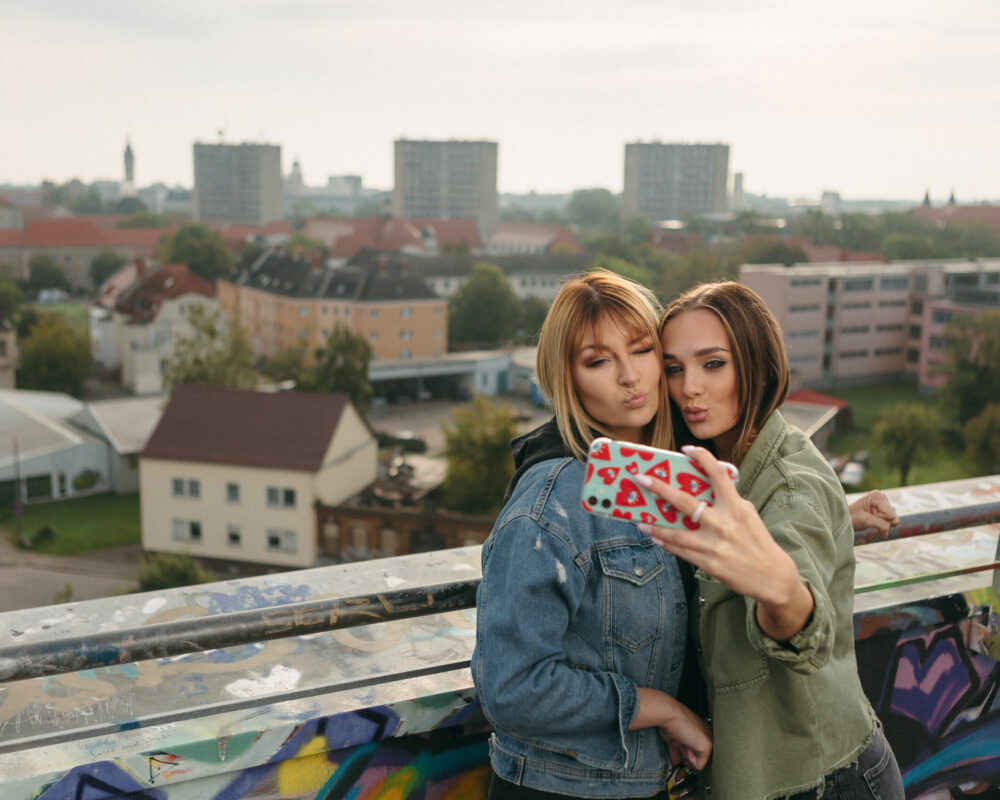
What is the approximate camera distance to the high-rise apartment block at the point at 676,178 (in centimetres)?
11938

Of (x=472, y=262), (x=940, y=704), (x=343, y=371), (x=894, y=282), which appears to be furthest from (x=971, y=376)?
A: (x=940, y=704)

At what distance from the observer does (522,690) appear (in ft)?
4.74

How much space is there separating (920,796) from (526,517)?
1787 mm

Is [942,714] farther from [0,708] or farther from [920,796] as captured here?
[0,708]

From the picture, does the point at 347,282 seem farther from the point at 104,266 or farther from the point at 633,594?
the point at 633,594

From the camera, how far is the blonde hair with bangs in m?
1.56

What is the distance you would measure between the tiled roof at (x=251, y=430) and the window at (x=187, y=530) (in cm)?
145

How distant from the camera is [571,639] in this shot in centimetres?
155

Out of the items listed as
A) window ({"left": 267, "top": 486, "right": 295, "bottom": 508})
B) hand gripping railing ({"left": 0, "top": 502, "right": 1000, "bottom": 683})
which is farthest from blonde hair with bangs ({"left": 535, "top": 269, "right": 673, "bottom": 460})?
window ({"left": 267, "top": 486, "right": 295, "bottom": 508})

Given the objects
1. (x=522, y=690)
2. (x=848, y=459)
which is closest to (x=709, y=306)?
(x=522, y=690)

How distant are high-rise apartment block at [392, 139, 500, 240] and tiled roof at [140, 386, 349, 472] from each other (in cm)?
8782

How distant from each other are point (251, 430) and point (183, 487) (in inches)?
75.8

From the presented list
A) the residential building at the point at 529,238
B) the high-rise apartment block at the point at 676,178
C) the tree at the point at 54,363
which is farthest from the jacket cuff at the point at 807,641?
the high-rise apartment block at the point at 676,178

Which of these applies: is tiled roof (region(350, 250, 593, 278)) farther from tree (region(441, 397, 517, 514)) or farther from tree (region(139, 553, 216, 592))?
tree (region(139, 553, 216, 592))
